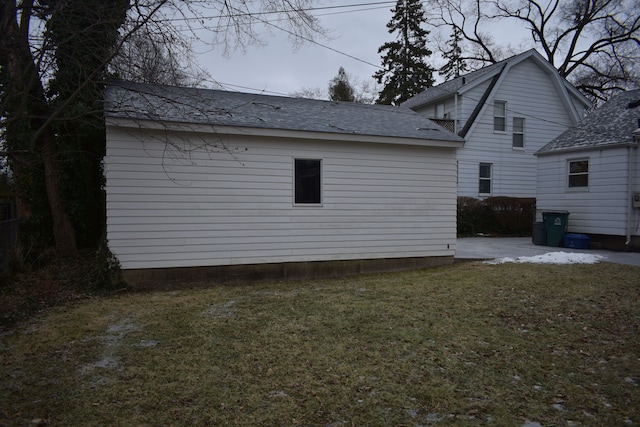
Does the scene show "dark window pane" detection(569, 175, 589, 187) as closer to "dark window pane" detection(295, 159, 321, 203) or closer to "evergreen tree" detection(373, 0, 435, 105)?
"dark window pane" detection(295, 159, 321, 203)

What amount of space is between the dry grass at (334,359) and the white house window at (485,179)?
36.7 ft

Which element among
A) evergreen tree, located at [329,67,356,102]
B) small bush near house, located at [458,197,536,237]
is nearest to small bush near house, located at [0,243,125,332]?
small bush near house, located at [458,197,536,237]

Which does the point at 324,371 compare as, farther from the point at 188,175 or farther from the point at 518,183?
the point at 518,183

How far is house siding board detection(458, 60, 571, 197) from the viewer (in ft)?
60.1

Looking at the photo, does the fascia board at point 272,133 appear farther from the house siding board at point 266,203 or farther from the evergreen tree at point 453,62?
the evergreen tree at point 453,62

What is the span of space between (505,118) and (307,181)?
13304 millimetres

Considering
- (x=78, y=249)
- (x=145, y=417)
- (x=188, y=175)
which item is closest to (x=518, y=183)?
(x=188, y=175)

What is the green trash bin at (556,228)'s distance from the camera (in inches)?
549

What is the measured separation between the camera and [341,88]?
120 feet

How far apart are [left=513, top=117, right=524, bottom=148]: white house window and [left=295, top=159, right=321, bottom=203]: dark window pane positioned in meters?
13.3

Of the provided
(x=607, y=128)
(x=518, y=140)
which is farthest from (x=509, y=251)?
(x=518, y=140)

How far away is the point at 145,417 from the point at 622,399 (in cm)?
416

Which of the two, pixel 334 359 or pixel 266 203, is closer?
pixel 334 359

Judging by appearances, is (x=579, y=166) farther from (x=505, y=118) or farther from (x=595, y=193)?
(x=505, y=118)
